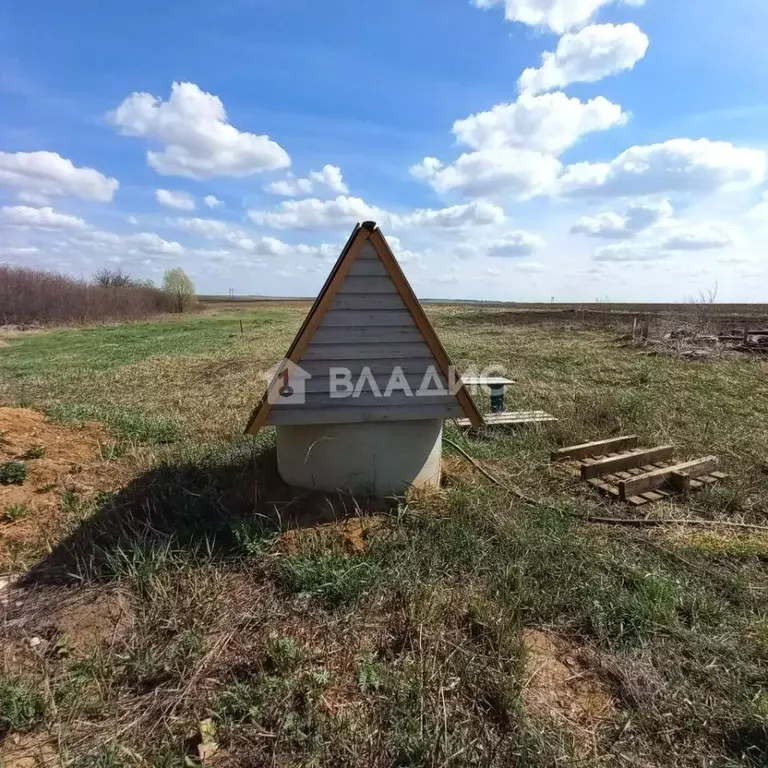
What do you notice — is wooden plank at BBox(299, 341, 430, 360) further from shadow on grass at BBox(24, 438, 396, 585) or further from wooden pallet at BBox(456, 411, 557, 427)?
wooden pallet at BBox(456, 411, 557, 427)

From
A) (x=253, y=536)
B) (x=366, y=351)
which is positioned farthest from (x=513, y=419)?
(x=253, y=536)

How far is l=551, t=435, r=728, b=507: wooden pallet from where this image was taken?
204 inches

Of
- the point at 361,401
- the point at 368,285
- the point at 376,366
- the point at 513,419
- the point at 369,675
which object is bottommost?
the point at 369,675

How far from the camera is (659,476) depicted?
537 cm

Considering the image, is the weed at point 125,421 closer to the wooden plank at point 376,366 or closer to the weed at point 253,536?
the weed at point 253,536

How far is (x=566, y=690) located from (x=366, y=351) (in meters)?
2.75

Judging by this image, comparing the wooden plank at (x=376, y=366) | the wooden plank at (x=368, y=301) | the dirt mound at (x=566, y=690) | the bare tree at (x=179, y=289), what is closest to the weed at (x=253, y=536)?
the wooden plank at (x=376, y=366)

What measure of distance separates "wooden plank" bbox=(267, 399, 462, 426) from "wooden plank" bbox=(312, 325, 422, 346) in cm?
57

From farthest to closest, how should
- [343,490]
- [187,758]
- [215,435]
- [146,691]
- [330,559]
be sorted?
[215,435]
[343,490]
[330,559]
[146,691]
[187,758]

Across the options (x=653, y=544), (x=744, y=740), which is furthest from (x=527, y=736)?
(x=653, y=544)

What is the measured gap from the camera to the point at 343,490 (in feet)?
15.0

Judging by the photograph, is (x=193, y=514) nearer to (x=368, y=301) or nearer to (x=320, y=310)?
(x=320, y=310)

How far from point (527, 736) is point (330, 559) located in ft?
5.54

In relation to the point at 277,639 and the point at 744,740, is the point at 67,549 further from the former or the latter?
the point at 744,740
